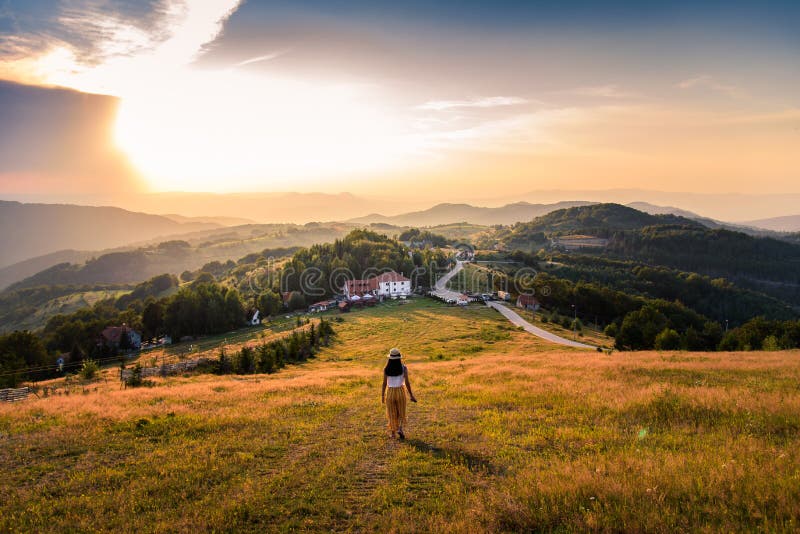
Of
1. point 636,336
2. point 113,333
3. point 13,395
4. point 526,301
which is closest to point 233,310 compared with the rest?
point 113,333

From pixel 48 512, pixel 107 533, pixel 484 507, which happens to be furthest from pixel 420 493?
pixel 48 512

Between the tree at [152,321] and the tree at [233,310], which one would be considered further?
the tree at [233,310]

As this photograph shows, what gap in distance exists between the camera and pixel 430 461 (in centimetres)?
1029

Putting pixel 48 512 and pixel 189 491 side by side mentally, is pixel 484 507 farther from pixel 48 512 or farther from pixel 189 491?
pixel 48 512

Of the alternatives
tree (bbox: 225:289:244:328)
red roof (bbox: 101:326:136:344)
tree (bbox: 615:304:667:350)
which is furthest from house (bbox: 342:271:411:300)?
tree (bbox: 615:304:667:350)

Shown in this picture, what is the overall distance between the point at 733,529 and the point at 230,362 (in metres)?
44.8

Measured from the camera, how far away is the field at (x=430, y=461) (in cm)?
719

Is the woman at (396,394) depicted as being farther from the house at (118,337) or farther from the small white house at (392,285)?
the small white house at (392,285)

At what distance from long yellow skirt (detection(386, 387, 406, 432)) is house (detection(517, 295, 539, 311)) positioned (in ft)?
310

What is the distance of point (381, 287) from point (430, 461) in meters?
115

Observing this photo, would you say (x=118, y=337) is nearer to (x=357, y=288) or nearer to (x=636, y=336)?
(x=357, y=288)

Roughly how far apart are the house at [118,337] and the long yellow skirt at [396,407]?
10003 cm

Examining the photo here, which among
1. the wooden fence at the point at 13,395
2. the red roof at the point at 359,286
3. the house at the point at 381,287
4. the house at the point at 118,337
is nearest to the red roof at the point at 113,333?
the house at the point at 118,337

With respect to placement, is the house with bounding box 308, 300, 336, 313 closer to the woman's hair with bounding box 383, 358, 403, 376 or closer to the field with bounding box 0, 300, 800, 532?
the field with bounding box 0, 300, 800, 532
